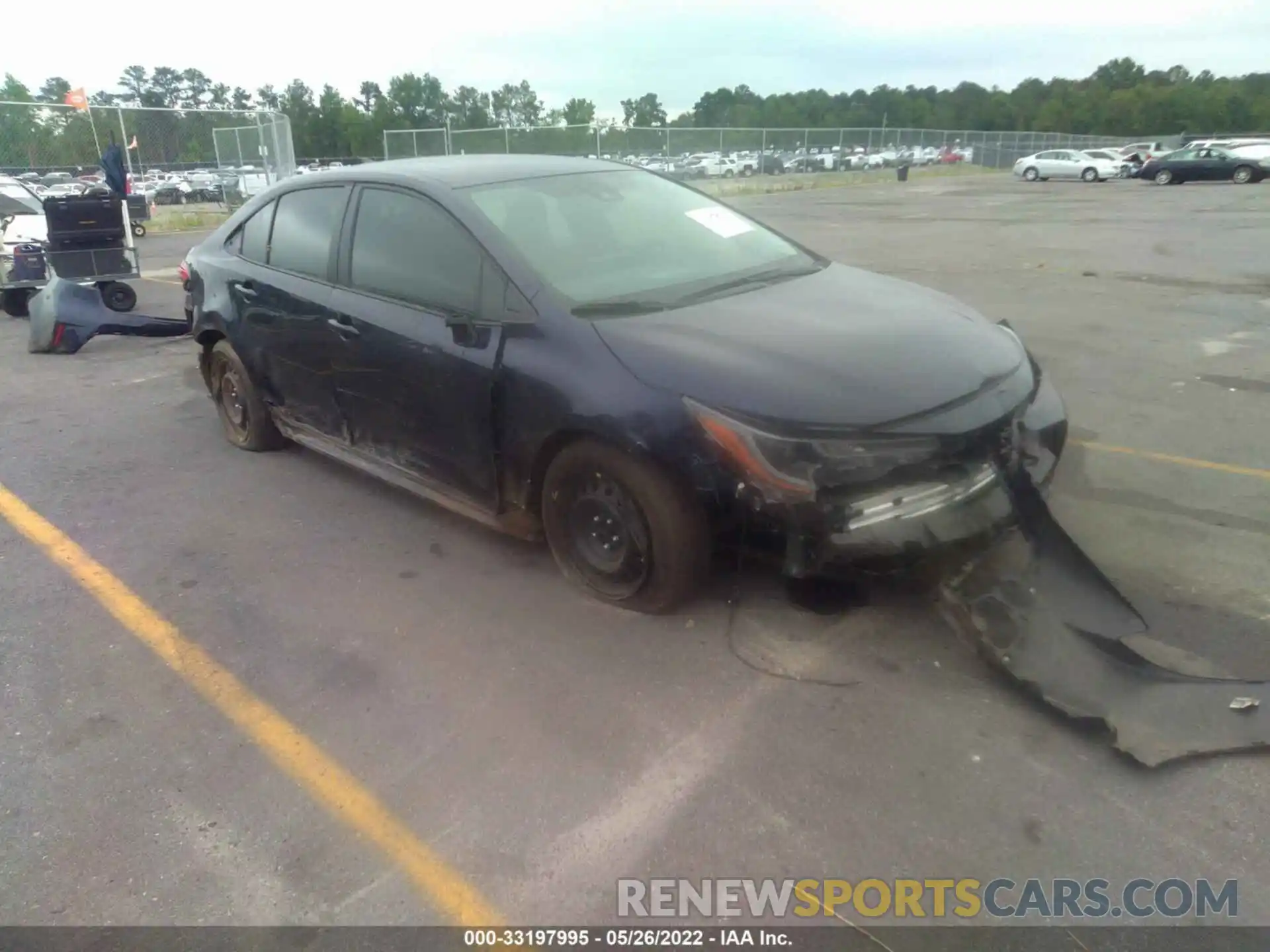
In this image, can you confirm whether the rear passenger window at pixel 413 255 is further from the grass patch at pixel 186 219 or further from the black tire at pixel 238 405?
the grass patch at pixel 186 219

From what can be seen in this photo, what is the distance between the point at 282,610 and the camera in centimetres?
374

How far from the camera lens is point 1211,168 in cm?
3362

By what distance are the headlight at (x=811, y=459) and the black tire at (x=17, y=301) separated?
1107 cm

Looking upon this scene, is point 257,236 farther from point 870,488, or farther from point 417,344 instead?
point 870,488

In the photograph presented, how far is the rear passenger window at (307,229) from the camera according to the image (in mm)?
4516

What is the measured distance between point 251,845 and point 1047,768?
2308mm

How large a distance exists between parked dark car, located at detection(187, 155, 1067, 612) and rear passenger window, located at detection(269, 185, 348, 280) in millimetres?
17

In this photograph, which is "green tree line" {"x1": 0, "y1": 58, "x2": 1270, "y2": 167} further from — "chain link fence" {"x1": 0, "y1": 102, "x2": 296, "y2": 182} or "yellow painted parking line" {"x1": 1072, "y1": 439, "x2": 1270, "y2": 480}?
"yellow painted parking line" {"x1": 1072, "y1": 439, "x2": 1270, "y2": 480}

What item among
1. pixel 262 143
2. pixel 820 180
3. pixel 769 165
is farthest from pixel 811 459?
pixel 820 180

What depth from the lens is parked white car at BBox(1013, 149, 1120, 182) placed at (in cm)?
3869

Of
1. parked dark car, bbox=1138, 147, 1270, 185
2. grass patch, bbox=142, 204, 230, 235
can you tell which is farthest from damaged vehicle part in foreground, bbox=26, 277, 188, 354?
parked dark car, bbox=1138, 147, 1270, 185

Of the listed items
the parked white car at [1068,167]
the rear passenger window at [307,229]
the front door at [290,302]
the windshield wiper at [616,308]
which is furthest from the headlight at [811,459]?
the parked white car at [1068,167]

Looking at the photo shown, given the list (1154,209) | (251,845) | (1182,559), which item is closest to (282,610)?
(251,845)

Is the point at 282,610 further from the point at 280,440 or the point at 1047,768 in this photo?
the point at 1047,768
